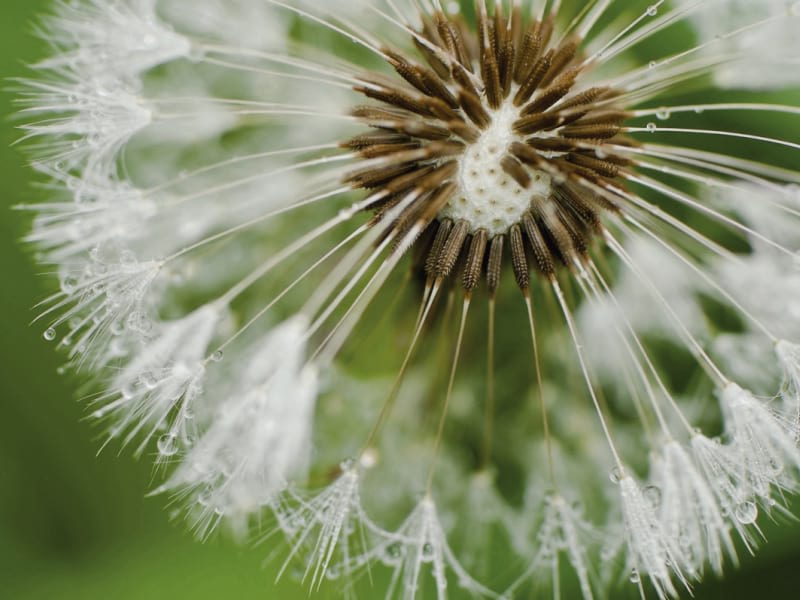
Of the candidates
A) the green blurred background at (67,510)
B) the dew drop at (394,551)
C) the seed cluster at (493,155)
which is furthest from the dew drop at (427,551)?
the seed cluster at (493,155)

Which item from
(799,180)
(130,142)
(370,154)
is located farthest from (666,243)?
(130,142)

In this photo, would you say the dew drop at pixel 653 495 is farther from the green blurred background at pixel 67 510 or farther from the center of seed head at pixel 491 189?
the center of seed head at pixel 491 189

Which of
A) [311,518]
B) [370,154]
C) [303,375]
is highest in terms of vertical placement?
[370,154]

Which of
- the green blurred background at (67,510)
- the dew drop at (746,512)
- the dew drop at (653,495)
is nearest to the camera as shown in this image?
the dew drop at (746,512)

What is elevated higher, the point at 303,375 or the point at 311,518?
the point at 303,375

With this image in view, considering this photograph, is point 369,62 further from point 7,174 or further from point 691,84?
point 7,174

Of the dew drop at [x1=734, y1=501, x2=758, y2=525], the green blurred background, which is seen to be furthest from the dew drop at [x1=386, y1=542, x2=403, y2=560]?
the dew drop at [x1=734, y1=501, x2=758, y2=525]

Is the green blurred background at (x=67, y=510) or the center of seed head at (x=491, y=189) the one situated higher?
the center of seed head at (x=491, y=189)

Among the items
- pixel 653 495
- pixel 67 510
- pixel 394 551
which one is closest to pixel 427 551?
pixel 394 551

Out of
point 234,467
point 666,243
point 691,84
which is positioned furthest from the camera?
point 691,84
